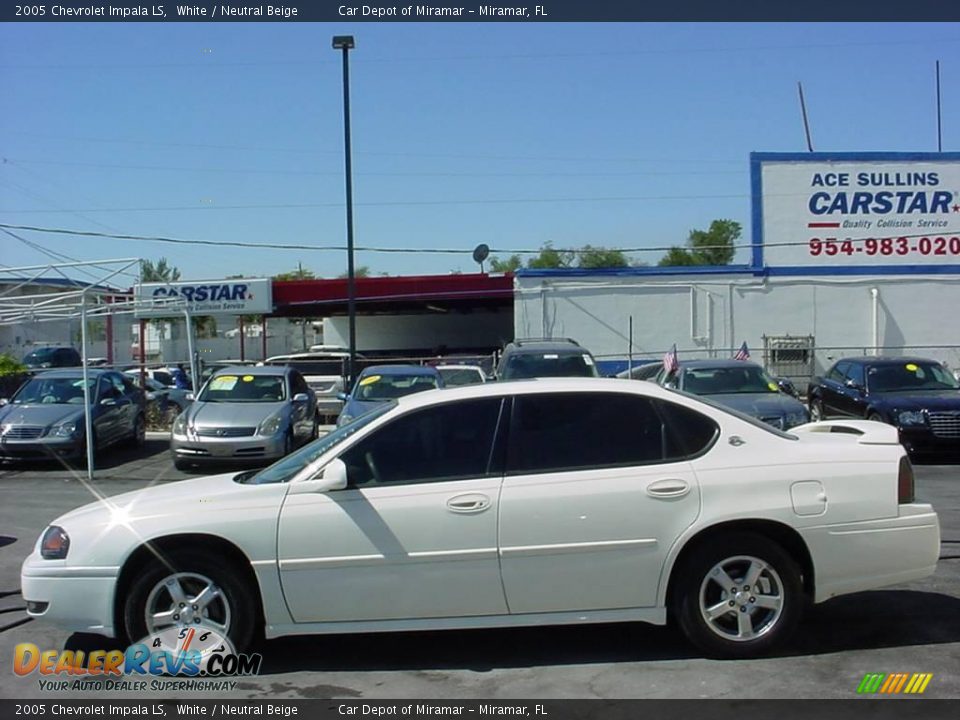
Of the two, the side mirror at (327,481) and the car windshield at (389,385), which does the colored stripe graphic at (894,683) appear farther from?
the car windshield at (389,385)

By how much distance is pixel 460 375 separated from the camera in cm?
1702

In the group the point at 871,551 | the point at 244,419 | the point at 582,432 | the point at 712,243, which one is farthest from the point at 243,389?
the point at 712,243

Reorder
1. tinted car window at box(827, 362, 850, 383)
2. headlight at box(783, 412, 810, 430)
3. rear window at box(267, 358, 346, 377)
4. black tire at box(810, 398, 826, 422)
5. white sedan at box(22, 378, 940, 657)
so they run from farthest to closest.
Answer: rear window at box(267, 358, 346, 377) → black tire at box(810, 398, 826, 422) → tinted car window at box(827, 362, 850, 383) → headlight at box(783, 412, 810, 430) → white sedan at box(22, 378, 940, 657)

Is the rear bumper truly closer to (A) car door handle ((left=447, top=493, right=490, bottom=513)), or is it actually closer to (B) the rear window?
(A) car door handle ((left=447, top=493, right=490, bottom=513))

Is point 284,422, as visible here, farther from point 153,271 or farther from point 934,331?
point 153,271

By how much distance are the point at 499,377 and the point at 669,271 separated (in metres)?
12.4

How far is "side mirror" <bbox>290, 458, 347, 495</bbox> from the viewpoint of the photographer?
513cm

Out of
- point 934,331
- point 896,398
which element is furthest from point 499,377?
point 934,331

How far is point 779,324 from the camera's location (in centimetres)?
2658

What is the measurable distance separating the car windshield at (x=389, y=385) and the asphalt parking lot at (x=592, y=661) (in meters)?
8.80

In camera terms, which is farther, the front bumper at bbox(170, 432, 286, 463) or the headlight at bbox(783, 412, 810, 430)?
the front bumper at bbox(170, 432, 286, 463)

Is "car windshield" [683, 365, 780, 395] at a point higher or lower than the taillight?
higher

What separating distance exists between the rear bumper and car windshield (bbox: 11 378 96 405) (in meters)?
12.9

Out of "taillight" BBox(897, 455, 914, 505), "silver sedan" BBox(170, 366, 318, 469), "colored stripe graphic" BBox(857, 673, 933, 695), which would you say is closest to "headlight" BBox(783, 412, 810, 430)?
"silver sedan" BBox(170, 366, 318, 469)
